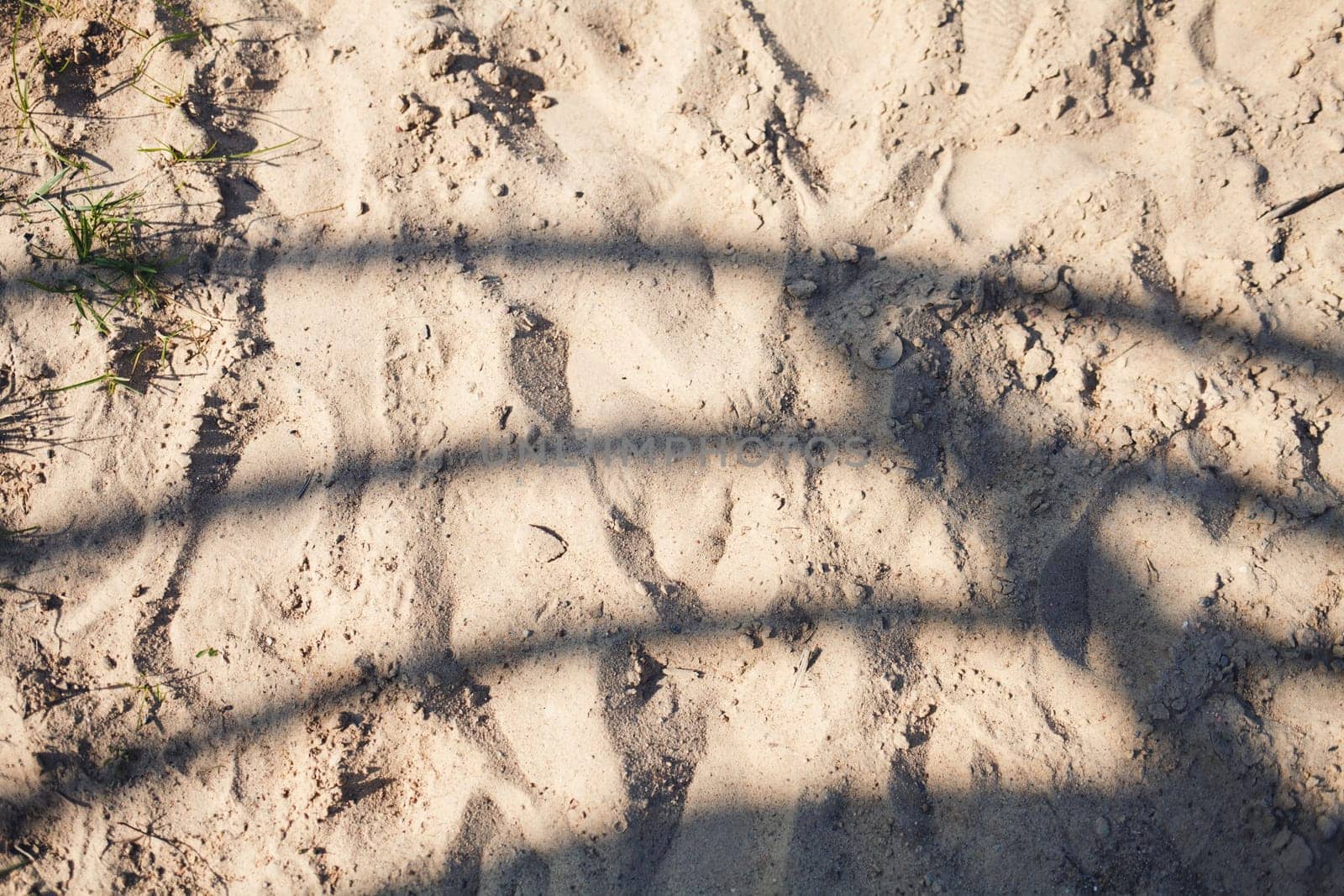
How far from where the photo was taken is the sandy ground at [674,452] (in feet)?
5.10

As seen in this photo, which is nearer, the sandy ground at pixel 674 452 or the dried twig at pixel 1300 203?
the sandy ground at pixel 674 452

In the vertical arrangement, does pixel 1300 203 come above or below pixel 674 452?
above

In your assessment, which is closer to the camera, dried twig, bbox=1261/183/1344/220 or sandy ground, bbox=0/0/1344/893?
sandy ground, bbox=0/0/1344/893

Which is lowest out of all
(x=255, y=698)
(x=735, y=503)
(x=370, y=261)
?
(x=255, y=698)

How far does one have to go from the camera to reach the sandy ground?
1.55 m

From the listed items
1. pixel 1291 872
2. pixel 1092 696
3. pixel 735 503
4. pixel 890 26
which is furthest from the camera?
pixel 890 26

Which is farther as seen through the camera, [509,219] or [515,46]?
[515,46]

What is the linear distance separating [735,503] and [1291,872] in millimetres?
1211

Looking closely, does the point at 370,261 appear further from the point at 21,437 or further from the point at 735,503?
the point at 735,503

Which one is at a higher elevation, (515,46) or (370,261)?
(515,46)

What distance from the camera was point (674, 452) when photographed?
5.80 feet

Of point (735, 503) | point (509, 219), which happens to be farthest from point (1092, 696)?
point (509, 219)

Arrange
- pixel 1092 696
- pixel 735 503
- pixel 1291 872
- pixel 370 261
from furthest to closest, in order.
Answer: pixel 370 261 → pixel 735 503 → pixel 1092 696 → pixel 1291 872

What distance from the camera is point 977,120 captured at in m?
1.98
